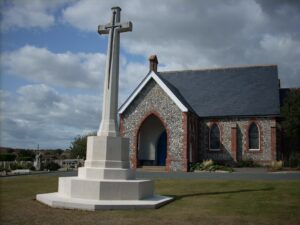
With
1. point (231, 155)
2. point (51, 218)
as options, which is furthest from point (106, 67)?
point (231, 155)

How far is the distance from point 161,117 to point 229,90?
916cm

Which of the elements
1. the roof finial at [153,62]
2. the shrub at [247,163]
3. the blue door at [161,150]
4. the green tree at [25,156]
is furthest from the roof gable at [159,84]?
the green tree at [25,156]

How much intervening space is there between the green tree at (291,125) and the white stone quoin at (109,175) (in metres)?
20.3

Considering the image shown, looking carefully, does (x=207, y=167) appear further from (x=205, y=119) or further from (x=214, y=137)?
(x=205, y=119)

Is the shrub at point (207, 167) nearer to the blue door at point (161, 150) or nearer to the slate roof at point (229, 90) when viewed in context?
the blue door at point (161, 150)

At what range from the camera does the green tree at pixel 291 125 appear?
28.8 metres

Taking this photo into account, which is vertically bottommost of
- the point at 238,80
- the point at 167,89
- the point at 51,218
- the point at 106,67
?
the point at 51,218

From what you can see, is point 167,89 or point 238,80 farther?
point 238,80

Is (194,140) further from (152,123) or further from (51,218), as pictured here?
(51,218)

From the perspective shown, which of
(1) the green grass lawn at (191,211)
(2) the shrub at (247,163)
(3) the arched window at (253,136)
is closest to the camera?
(1) the green grass lawn at (191,211)

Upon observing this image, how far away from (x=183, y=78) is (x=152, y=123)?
7.15m

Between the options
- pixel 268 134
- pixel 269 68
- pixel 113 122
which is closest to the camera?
pixel 113 122

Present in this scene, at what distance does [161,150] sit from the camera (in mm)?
32688

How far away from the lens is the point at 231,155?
104ft
